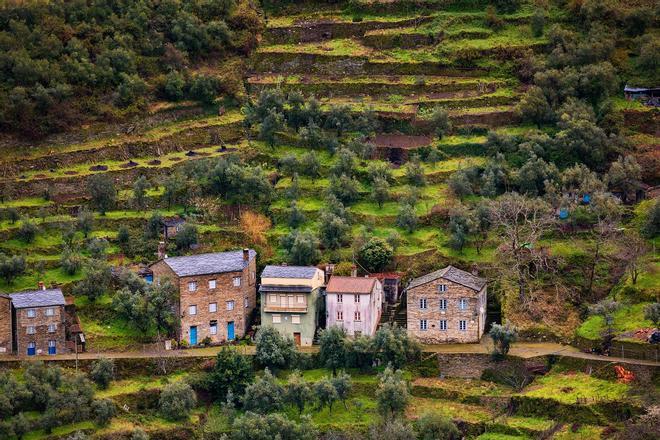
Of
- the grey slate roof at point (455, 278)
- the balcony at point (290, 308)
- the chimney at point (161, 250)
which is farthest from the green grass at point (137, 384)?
the grey slate roof at point (455, 278)

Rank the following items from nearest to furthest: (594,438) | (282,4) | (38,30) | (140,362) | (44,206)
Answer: (594,438)
(140,362)
(44,206)
(38,30)
(282,4)

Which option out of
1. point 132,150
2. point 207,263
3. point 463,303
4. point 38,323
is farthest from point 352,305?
point 132,150

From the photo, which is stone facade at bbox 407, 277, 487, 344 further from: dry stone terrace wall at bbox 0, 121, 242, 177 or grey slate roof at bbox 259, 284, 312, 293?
dry stone terrace wall at bbox 0, 121, 242, 177

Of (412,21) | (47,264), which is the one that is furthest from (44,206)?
(412,21)

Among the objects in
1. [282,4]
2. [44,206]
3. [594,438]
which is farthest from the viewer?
[282,4]

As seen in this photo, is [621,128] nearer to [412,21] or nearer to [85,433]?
[412,21]

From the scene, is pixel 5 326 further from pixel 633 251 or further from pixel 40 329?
pixel 633 251

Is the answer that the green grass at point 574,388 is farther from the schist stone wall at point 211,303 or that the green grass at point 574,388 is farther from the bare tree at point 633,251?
the schist stone wall at point 211,303
